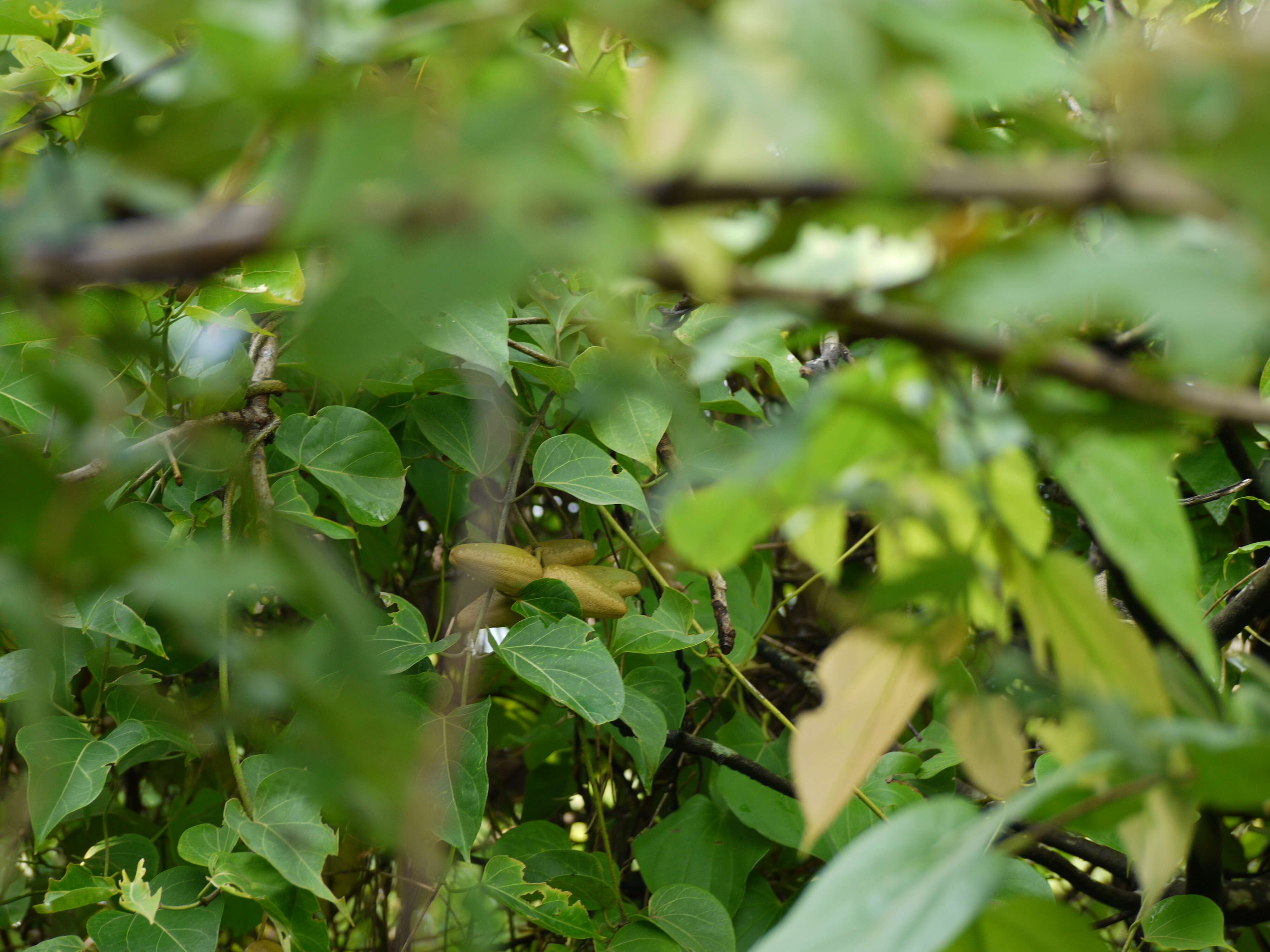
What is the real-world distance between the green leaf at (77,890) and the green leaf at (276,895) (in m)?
0.05

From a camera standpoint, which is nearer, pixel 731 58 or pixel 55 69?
pixel 731 58

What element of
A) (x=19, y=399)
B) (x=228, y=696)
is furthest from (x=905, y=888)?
(x=19, y=399)

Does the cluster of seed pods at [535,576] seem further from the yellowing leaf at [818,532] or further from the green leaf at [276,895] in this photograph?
the yellowing leaf at [818,532]

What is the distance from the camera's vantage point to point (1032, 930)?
0.15 m

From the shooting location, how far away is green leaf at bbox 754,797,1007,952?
0.44 ft

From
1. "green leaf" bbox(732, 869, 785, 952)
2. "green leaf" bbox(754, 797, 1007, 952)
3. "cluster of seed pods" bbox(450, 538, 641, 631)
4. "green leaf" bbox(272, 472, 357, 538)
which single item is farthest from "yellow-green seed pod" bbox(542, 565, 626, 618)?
"green leaf" bbox(754, 797, 1007, 952)

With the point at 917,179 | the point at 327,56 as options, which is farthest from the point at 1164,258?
the point at 327,56

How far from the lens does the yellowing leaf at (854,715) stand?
0.16 m

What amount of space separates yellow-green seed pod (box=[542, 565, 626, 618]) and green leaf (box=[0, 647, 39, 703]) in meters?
0.24

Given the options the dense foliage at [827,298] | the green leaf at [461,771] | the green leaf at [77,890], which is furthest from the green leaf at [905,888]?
the green leaf at [77,890]

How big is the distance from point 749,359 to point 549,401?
0.12 metres

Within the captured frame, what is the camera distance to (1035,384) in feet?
0.44

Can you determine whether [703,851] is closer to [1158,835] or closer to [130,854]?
[130,854]

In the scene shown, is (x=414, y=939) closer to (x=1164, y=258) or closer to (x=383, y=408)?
(x=383, y=408)
